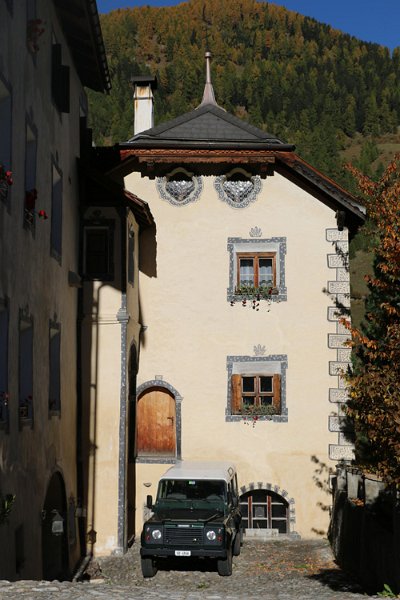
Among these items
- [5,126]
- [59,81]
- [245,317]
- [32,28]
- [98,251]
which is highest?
[59,81]

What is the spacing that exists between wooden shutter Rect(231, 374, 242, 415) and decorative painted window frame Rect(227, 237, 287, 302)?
206 cm

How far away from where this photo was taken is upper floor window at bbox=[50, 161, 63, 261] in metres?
16.9

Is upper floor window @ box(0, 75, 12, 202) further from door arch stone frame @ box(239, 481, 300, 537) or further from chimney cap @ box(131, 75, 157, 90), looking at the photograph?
chimney cap @ box(131, 75, 157, 90)

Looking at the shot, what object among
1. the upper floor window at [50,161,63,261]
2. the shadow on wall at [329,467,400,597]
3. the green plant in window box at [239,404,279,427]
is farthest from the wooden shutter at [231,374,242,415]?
the upper floor window at [50,161,63,261]

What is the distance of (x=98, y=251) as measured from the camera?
19984mm

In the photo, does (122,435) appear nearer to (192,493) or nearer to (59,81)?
(192,493)

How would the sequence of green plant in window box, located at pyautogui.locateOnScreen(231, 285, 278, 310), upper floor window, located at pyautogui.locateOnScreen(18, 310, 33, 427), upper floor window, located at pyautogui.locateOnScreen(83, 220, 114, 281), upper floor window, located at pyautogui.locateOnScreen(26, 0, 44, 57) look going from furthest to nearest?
green plant in window box, located at pyautogui.locateOnScreen(231, 285, 278, 310), upper floor window, located at pyautogui.locateOnScreen(83, 220, 114, 281), upper floor window, located at pyautogui.locateOnScreen(26, 0, 44, 57), upper floor window, located at pyautogui.locateOnScreen(18, 310, 33, 427)

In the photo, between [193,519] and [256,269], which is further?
[256,269]

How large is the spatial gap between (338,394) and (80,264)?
24.0ft

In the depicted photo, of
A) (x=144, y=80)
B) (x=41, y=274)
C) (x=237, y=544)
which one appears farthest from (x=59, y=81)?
(x=237, y=544)

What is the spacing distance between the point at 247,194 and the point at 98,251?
4557 mm

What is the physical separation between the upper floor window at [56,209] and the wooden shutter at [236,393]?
21.4ft

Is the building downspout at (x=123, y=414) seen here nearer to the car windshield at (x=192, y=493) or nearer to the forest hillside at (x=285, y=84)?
the car windshield at (x=192, y=493)

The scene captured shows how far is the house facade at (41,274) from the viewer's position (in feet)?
41.6
